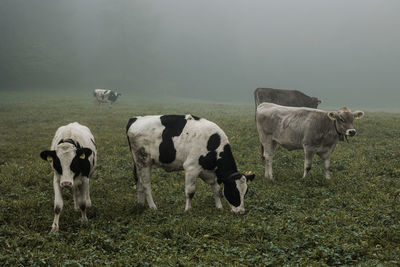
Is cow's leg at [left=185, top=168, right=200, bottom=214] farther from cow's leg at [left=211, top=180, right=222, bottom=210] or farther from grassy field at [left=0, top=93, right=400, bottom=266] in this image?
cow's leg at [left=211, top=180, right=222, bottom=210]

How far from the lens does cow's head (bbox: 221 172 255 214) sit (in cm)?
812

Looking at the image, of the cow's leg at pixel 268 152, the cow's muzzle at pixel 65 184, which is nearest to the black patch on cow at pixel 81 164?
the cow's muzzle at pixel 65 184

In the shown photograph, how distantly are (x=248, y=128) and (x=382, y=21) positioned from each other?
396ft

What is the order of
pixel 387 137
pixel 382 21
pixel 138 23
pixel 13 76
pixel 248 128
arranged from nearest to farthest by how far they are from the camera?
1. pixel 387 137
2. pixel 248 128
3. pixel 13 76
4. pixel 138 23
5. pixel 382 21

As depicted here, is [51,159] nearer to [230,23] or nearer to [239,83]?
[239,83]

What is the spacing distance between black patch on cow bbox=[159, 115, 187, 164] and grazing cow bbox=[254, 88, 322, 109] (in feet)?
42.8

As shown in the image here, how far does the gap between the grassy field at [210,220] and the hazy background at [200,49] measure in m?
52.4

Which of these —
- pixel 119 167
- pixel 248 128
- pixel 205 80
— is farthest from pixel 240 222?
pixel 205 80

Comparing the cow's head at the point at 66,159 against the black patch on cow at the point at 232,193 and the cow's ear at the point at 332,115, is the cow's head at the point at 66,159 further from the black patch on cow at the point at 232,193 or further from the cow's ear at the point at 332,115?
the cow's ear at the point at 332,115

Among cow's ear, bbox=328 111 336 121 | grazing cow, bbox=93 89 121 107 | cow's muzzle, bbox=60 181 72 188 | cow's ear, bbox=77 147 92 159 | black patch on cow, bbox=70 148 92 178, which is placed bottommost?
grazing cow, bbox=93 89 121 107

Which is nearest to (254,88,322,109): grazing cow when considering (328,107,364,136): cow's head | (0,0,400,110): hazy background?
(328,107,364,136): cow's head

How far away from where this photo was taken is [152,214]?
8.22 metres

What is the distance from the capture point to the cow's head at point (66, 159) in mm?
7320

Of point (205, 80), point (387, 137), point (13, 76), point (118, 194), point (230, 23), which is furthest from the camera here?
point (230, 23)
